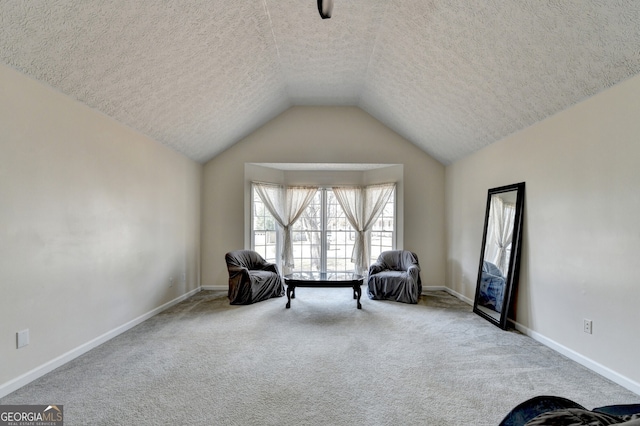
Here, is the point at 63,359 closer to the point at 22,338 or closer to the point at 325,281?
the point at 22,338

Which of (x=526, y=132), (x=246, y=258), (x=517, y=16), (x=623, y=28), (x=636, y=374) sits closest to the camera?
(x=623, y=28)

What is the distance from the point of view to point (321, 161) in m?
5.90

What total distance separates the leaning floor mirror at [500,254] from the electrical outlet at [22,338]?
4.64 metres

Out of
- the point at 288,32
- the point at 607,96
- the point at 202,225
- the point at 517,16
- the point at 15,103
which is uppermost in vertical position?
the point at 288,32

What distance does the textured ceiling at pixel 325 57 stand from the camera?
2.29 m

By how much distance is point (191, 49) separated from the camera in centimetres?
317

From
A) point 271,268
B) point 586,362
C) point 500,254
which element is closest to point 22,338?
point 271,268

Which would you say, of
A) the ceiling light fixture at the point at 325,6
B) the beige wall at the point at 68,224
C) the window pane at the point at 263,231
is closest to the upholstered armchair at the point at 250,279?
the window pane at the point at 263,231

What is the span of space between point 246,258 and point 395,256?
267 centimetres

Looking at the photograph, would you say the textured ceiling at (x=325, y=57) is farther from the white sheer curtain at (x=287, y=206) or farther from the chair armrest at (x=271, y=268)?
the chair armrest at (x=271, y=268)

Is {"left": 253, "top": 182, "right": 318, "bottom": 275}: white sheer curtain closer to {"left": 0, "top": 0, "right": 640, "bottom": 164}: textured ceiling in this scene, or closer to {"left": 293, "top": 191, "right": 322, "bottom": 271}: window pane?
{"left": 293, "top": 191, "right": 322, "bottom": 271}: window pane

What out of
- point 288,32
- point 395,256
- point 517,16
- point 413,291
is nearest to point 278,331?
point 413,291

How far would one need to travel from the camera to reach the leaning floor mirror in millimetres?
3725

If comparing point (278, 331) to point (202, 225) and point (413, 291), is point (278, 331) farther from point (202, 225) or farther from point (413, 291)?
point (202, 225)
